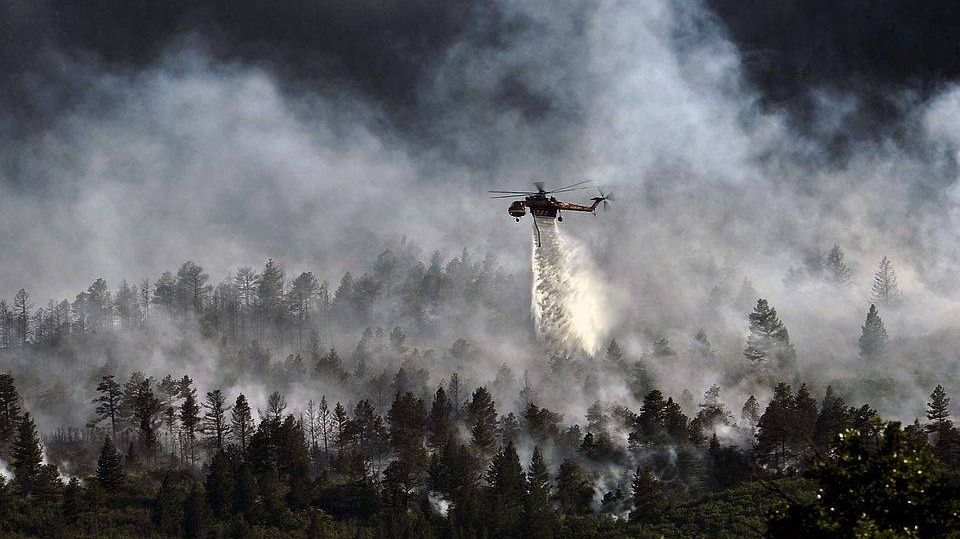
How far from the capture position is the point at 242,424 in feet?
578

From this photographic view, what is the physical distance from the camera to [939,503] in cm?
4766

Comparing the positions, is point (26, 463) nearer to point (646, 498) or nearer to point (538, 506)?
point (538, 506)

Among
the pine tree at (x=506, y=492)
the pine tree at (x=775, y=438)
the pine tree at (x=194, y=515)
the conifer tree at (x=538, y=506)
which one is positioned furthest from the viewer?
the pine tree at (x=194, y=515)

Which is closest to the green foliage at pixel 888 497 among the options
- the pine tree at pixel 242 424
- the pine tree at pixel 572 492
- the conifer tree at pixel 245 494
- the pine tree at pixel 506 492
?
the pine tree at pixel 506 492

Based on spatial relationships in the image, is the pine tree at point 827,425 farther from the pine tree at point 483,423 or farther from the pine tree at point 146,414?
the pine tree at point 146,414

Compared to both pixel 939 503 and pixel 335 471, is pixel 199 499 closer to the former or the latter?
pixel 335 471

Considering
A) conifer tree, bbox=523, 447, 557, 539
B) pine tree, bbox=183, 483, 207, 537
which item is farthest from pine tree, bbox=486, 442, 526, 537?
pine tree, bbox=183, 483, 207, 537

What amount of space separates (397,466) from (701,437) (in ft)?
154

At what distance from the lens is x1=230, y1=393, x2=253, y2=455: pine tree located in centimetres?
17575

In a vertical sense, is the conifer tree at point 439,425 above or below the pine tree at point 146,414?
below

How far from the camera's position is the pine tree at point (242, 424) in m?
176

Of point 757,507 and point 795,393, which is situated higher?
point 795,393

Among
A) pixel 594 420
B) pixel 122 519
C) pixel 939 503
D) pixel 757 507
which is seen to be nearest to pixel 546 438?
pixel 594 420

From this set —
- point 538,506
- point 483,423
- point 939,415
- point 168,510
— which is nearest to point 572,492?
point 538,506
